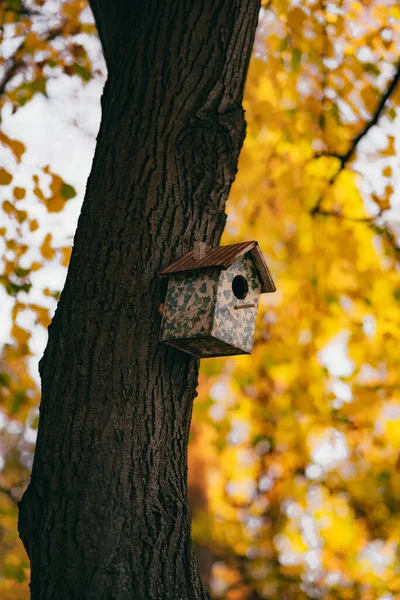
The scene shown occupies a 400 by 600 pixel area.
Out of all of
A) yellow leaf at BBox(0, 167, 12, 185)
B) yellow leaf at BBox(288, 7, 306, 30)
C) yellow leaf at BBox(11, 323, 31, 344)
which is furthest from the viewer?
yellow leaf at BBox(11, 323, 31, 344)

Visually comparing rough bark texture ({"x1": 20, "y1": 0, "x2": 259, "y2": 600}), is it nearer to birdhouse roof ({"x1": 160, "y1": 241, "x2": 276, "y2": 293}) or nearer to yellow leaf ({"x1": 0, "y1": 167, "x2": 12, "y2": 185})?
birdhouse roof ({"x1": 160, "y1": 241, "x2": 276, "y2": 293})

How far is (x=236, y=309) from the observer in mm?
2414

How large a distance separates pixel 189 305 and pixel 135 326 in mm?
202

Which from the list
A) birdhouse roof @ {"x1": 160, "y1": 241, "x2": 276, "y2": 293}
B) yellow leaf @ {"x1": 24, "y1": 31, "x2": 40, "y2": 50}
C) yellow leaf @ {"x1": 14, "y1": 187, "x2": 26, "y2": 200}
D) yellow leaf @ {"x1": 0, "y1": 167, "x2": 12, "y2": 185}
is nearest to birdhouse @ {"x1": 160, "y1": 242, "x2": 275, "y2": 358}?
Answer: birdhouse roof @ {"x1": 160, "y1": 241, "x2": 276, "y2": 293}

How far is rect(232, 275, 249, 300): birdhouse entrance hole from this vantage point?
2.51m

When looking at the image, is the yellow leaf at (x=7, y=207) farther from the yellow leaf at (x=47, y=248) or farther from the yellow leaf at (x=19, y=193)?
the yellow leaf at (x=47, y=248)

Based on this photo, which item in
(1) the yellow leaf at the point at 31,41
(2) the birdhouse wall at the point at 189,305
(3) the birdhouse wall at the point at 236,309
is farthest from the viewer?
(1) the yellow leaf at the point at 31,41

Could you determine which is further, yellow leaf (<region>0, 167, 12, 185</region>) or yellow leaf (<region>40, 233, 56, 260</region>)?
yellow leaf (<region>40, 233, 56, 260</region>)

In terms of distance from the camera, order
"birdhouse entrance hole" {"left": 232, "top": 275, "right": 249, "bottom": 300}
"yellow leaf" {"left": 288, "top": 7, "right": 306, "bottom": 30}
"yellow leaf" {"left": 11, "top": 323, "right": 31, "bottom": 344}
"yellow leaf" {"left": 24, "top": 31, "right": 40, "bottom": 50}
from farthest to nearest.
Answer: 1. "yellow leaf" {"left": 24, "top": 31, "right": 40, "bottom": 50}
2. "yellow leaf" {"left": 11, "top": 323, "right": 31, "bottom": 344}
3. "yellow leaf" {"left": 288, "top": 7, "right": 306, "bottom": 30}
4. "birdhouse entrance hole" {"left": 232, "top": 275, "right": 249, "bottom": 300}

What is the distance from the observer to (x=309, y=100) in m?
4.94

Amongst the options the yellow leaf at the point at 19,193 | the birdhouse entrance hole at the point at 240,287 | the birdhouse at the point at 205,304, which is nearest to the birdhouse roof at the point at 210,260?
the birdhouse at the point at 205,304

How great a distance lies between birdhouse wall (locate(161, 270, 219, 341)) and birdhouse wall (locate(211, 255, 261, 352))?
3 cm

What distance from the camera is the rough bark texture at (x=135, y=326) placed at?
6.36ft

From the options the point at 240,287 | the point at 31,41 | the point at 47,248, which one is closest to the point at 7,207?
the point at 47,248
